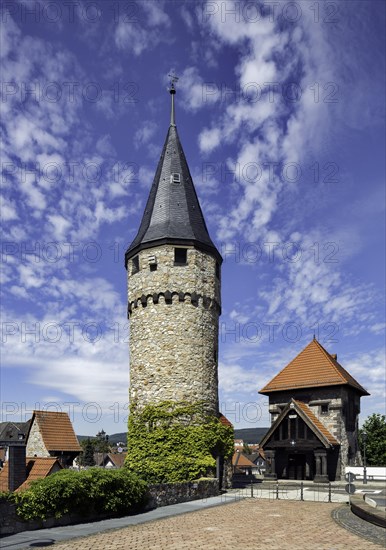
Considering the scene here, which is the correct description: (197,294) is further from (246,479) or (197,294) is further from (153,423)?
(246,479)

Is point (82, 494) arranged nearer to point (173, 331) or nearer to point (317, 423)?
point (173, 331)

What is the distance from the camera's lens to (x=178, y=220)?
27312mm

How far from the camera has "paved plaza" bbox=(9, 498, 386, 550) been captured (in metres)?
11.4

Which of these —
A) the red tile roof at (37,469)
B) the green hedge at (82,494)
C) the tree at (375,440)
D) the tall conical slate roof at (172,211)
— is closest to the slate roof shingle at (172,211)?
the tall conical slate roof at (172,211)

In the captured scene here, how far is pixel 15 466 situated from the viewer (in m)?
18.1

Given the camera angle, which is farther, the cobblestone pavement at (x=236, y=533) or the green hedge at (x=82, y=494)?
the green hedge at (x=82, y=494)

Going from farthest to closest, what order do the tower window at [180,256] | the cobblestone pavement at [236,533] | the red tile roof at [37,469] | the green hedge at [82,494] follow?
the tower window at [180,256] < the red tile roof at [37,469] < the green hedge at [82,494] < the cobblestone pavement at [236,533]

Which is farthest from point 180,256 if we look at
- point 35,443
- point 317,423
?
point 35,443

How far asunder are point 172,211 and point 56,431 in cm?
1562

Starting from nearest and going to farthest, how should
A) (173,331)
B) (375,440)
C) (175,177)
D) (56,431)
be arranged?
1. (173,331)
2. (175,177)
3. (56,431)
4. (375,440)

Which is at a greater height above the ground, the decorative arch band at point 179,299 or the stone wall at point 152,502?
the decorative arch band at point 179,299

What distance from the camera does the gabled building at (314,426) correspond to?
2953 cm

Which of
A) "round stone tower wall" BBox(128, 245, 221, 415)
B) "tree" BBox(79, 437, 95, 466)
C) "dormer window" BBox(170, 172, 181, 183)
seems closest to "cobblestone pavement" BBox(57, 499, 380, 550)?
"round stone tower wall" BBox(128, 245, 221, 415)

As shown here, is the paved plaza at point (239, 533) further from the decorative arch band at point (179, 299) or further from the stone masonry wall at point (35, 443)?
the stone masonry wall at point (35, 443)
